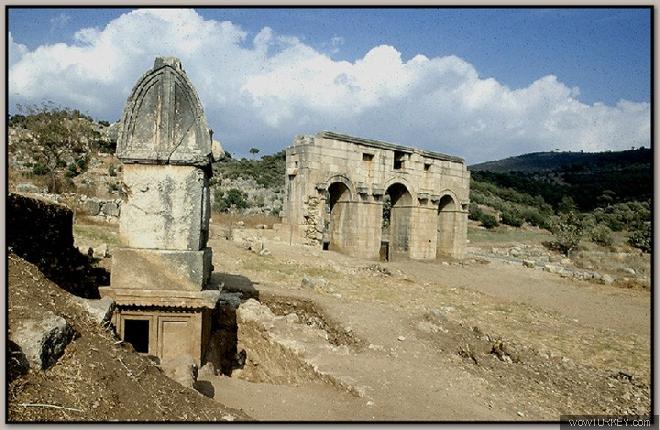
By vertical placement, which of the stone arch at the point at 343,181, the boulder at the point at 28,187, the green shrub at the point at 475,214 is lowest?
the green shrub at the point at 475,214

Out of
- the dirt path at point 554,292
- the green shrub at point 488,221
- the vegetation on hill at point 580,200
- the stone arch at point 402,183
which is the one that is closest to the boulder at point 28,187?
the stone arch at point 402,183

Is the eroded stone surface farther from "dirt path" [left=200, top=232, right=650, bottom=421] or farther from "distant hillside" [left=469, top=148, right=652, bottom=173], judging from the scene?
"distant hillside" [left=469, top=148, right=652, bottom=173]

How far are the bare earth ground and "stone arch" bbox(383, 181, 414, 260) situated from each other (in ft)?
23.6

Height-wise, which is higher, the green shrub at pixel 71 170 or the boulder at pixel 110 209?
the green shrub at pixel 71 170

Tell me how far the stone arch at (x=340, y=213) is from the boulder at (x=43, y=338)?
14957 mm

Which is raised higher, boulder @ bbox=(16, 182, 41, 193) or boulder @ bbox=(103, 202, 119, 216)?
boulder @ bbox=(16, 182, 41, 193)

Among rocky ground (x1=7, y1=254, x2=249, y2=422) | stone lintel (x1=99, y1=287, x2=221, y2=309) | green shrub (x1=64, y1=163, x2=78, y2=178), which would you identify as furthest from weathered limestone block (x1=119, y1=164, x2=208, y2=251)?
green shrub (x1=64, y1=163, x2=78, y2=178)

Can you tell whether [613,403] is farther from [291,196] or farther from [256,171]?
[256,171]

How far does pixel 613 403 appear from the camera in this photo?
19.8 feet

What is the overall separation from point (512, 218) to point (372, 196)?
2145cm

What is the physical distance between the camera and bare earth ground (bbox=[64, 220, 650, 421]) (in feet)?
15.9

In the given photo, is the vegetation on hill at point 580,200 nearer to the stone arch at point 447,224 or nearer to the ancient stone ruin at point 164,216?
the stone arch at point 447,224

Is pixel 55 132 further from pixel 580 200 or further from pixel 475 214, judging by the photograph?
pixel 580 200

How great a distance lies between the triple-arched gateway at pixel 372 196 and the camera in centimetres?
1777
